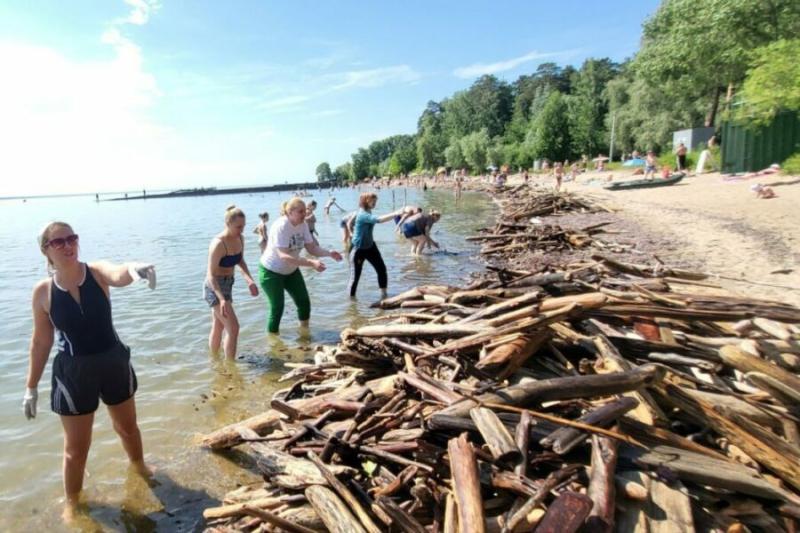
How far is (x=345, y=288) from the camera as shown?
12.8 metres

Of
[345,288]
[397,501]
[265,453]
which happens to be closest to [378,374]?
[265,453]

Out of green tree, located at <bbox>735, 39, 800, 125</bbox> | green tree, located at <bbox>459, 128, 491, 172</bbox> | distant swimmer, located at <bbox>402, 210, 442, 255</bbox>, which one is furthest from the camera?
green tree, located at <bbox>459, 128, 491, 172</bbox>

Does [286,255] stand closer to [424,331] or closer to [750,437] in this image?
[424,331]

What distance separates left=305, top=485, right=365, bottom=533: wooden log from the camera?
2.81m

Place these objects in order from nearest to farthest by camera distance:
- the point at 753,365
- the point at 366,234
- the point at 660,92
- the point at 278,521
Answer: the point at 278,521
the point at 753,365
the point at 366,234
the point at 660,92

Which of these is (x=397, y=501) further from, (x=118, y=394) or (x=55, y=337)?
(x=55, y=337)

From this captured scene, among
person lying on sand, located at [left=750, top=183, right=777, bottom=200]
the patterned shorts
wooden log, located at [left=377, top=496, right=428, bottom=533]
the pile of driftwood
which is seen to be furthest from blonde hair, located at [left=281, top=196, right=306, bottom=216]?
person lying on sand, located at [left=750, top=183, right=777, bottom=200]

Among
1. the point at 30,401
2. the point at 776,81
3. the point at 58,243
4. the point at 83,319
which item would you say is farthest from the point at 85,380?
the point at 776,81

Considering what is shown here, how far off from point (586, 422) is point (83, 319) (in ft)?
12.0

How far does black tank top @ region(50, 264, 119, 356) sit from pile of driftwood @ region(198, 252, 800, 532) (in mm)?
1484

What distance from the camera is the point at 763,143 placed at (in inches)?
1038

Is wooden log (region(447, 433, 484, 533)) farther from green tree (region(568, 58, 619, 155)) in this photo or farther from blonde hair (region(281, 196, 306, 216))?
green tree (region(568, 58, 619, 155))

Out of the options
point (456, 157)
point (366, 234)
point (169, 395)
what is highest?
point (456, 157)

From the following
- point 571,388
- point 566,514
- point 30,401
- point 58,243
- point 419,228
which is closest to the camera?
point 566,514
